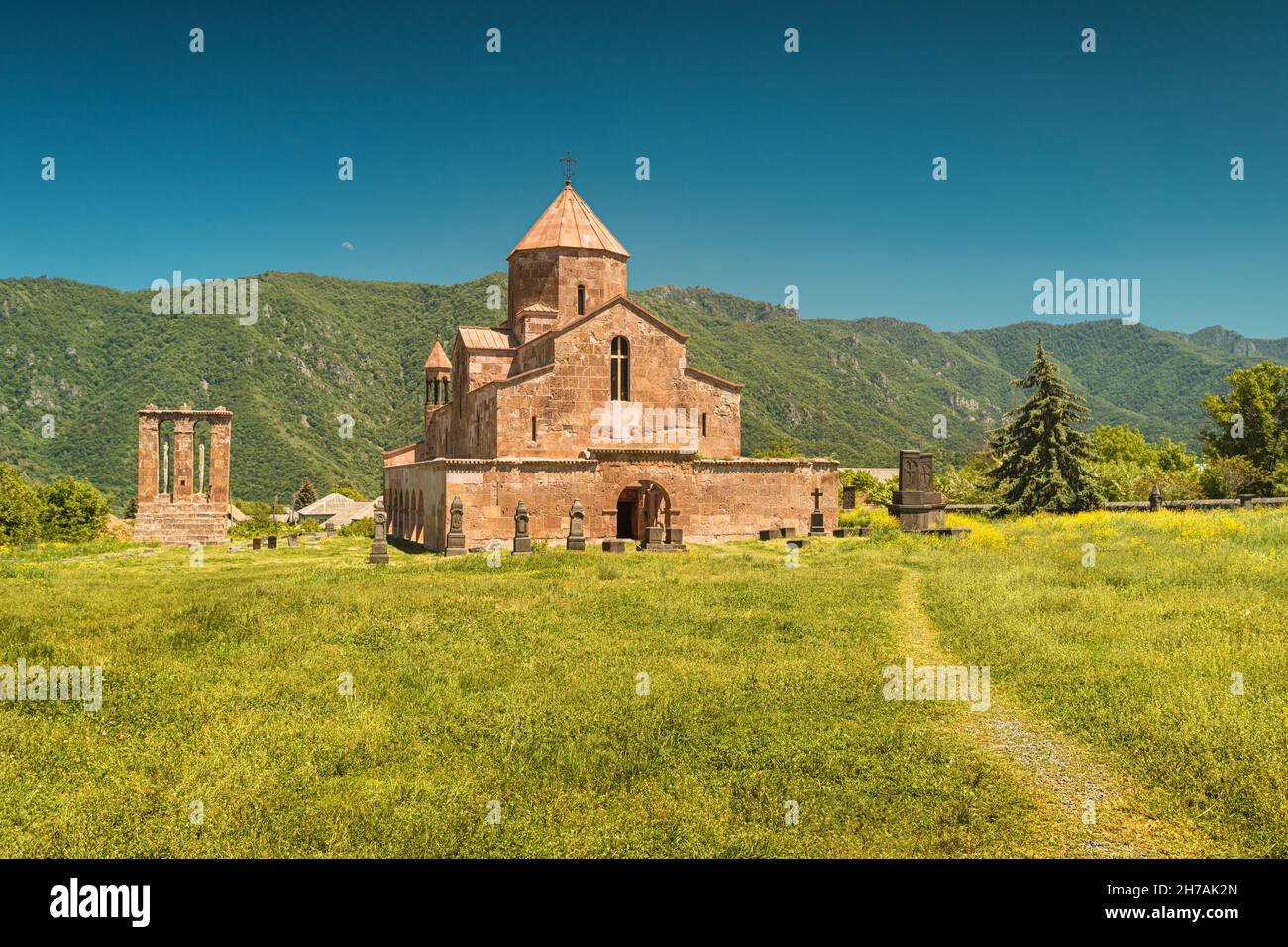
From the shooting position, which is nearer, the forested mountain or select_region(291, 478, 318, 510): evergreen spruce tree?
select_region(291, 478, 318, 510): evergreen spruce tree

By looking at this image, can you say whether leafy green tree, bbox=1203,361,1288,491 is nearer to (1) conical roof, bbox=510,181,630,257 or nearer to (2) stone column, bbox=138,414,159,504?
(1) conical roof, bbox=510,181,630,257

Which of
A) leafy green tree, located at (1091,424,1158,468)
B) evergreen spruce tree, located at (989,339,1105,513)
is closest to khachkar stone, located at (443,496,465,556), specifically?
evergreen spruce tree, located at (989,339,1105,513)

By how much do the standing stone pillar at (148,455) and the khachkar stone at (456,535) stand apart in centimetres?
1658

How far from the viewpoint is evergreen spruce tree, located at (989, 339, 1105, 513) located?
30.8m

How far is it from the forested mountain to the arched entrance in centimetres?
3583

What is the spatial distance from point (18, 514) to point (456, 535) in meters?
29.3

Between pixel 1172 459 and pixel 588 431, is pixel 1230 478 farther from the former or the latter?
pixel 588 431

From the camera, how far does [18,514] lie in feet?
130

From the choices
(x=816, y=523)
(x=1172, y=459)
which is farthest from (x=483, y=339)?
(x=1172, y=459)

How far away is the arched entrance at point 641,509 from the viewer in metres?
27.9

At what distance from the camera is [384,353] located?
123 m

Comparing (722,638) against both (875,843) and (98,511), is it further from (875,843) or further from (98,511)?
(98,511)

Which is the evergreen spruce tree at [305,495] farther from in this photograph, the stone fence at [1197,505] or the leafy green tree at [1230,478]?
the leafy green tree at [1230,478]
